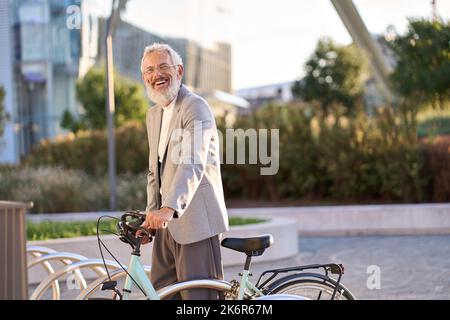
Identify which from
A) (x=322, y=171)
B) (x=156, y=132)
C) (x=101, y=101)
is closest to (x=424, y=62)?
(x=322, y=171)

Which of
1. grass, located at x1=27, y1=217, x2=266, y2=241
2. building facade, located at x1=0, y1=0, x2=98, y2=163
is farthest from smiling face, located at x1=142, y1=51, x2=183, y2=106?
building facade, located at x1=0, y1=0, x2=98, y2=163

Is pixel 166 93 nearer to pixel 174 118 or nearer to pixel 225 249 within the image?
pixel 174 118

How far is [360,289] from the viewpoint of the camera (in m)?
7.66

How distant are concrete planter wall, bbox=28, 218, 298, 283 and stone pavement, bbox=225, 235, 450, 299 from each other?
114mm

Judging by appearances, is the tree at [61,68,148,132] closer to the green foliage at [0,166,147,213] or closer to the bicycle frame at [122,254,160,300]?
the green foliage at [0,166,147,213]

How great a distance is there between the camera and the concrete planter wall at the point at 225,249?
28.3ft

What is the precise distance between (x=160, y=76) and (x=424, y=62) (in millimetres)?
13651

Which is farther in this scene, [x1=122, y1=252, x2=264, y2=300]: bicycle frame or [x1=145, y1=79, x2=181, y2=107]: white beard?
[x1=145, y1=79, x2=181, y2=107]: white beard

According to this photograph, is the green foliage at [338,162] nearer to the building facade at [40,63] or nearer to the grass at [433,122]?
the grass at [433,122]

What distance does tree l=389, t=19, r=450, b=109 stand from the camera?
48.7 ft

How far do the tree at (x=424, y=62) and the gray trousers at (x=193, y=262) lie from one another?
10.4m

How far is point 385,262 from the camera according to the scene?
9.38 m

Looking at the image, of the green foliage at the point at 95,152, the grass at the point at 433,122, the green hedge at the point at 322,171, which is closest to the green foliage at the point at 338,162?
the green hedge at the point at 322,171

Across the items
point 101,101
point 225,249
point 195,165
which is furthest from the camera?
point 101,101
